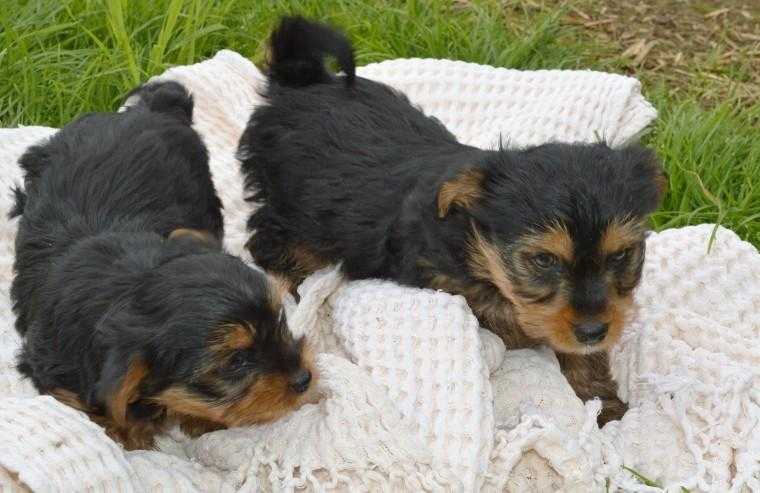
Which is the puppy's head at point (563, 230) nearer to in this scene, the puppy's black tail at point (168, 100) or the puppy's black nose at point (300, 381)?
the puppy's black nose at point (300, 381)

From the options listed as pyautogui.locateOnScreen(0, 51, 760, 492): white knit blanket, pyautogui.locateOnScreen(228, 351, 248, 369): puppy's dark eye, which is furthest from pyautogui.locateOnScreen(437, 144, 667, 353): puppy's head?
pyautogui.locateOnScreen(228, 351, 248, 369): puppy's dark eye

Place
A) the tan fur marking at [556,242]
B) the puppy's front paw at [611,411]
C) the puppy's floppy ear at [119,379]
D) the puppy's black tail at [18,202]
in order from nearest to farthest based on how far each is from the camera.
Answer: the puppy's floppy ear at [119,379], the tan fur marking at [556,242], the puppy's front paw at [611,411], the puppy's black tail at [18,202]

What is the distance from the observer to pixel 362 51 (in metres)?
6.04

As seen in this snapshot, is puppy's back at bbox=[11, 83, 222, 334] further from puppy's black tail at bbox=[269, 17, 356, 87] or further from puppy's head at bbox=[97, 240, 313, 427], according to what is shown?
puppy's head at bbox=[97, 240, 313, 427]

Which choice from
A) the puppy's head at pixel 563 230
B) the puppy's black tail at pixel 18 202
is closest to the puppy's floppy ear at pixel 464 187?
the puppy's head at pixel 563 230

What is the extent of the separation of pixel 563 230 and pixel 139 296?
1.24 meters

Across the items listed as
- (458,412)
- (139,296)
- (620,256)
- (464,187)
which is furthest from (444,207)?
(139,296)

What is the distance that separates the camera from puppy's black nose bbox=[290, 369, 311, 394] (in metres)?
3.36

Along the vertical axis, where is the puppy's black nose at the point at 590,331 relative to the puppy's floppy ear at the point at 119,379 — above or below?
below

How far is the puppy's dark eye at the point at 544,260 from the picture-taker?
3582mm

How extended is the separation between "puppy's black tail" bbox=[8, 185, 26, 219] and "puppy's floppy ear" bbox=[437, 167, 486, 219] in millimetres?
1615

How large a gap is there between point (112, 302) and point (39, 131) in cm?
187

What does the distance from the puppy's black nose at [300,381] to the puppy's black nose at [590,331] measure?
2.69 feet

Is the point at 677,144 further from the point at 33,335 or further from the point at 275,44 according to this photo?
the point at 33,335
